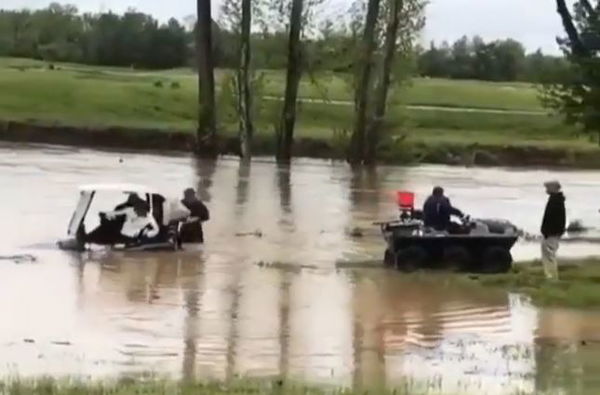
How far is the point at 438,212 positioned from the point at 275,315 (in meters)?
5.73

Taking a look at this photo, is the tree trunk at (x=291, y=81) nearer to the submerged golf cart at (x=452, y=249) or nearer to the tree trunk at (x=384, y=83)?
the tree trunk at (x=384, y=83)

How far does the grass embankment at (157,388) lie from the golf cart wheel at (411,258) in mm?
11377

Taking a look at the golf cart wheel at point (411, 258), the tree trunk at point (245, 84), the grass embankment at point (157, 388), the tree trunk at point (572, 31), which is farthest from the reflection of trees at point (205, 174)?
the grass embankment at point (157, 388)

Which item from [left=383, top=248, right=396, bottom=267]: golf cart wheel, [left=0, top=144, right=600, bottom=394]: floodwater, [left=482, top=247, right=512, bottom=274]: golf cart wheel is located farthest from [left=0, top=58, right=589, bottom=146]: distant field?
[left=482, top=247, right=512, bottom=274]: golf cart wheel

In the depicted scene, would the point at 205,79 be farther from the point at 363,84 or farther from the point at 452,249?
the point at 452,249

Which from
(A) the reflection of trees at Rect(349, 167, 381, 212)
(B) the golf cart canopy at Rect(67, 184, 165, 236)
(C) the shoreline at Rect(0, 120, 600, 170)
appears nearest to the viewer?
(B) the golf cart canopy at Rect(67, 184, 165, 236)

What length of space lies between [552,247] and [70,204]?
15828 mm

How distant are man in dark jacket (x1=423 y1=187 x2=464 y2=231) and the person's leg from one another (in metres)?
1.71

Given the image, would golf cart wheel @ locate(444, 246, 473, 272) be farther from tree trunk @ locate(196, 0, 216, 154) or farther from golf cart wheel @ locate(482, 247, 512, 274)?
tree trunk @ locate(196, 0, 216, 154)

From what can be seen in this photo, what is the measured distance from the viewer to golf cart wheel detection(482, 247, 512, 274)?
86.4ft

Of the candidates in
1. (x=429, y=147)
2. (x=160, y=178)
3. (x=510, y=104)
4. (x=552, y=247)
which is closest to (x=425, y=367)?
(x=552, y=247)

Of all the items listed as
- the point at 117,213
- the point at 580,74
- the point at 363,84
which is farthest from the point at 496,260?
the point at 363,84

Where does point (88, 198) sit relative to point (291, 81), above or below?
below

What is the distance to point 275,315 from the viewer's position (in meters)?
21.4
